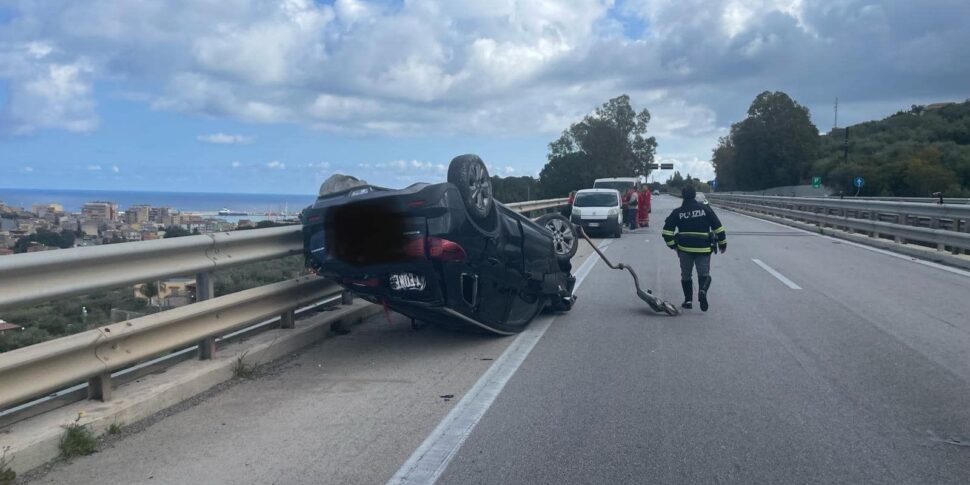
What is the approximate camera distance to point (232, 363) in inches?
268

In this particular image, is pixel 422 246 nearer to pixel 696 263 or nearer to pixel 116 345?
pixel 116 345

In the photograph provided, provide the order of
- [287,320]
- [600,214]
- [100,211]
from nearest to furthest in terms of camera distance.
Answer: [100,211]
[287,320]
[600,214]

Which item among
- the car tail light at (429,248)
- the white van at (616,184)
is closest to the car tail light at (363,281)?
the car tail light at (429,248)

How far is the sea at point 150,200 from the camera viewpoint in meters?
7.55

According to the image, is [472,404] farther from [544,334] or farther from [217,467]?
[544,334]

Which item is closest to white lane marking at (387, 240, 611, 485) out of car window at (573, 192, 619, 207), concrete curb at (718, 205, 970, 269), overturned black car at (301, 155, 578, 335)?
overturned black car at (301, 155, 578, 335)

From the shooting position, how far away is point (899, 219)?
70.4ft

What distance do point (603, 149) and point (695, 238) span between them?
80504 millimetres

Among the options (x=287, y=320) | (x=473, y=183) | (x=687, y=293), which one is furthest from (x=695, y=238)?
(x=287, y=320)

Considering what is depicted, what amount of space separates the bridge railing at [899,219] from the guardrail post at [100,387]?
618 inches

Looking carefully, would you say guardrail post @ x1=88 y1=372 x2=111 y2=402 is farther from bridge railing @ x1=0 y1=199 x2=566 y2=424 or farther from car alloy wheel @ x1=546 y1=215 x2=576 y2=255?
car alloy wheel @ x1=546 y1=215 x2=576 y2=255

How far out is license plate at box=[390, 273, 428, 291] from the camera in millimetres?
7387

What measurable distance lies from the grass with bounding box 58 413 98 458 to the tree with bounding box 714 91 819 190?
9088cm

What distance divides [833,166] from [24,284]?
80.4m
